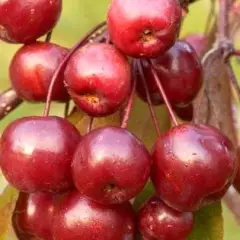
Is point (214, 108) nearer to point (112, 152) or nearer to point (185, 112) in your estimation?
point (185, 112)

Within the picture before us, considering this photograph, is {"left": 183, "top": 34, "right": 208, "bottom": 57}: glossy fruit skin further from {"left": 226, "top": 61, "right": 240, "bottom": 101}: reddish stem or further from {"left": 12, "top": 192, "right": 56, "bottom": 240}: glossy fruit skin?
{"left": 12, "top": 192, "right": 56, "bottom": 240}: glossy fruit skin

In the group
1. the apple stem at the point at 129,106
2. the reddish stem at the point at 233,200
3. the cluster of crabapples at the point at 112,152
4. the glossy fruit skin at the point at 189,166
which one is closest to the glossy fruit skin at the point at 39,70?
the cluster of crabapples at the point at 112,152

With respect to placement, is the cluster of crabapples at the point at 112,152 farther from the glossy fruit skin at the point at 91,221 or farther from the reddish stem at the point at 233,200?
the reddish stem at the point at 233,200

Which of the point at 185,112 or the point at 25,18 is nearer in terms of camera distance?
the point at 25,18

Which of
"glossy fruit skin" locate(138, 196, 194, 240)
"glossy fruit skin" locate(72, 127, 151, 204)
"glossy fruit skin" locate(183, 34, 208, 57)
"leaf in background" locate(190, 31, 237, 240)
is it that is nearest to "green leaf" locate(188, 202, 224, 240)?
"leaf in background" locate(190, 31, 237, 240)

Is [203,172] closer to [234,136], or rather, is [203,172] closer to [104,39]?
[104,39]

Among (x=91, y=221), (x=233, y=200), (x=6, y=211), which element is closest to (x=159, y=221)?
(x=91, y=221)
